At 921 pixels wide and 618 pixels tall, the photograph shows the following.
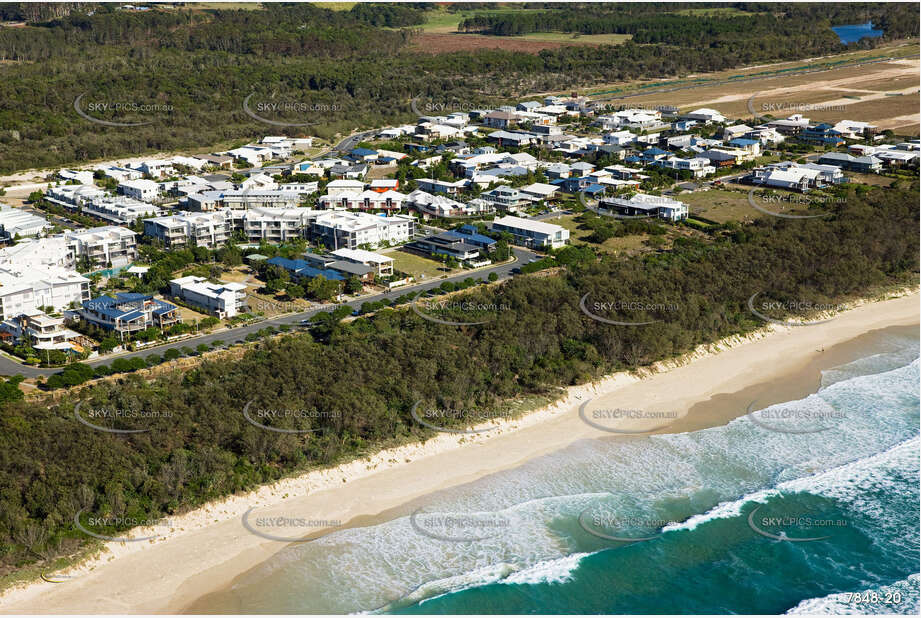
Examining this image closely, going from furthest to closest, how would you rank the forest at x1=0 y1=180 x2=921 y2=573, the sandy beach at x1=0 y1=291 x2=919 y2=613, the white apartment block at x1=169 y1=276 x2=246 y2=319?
the white apartment block at x1=169 y1=276 x2=246 y2=319 → the forest at x1=0 y1=180 x2=921 y2=573 → the sandy beach at x1=0 y1=291 x2=919 y2=613

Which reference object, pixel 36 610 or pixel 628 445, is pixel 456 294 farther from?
pixel 36 610

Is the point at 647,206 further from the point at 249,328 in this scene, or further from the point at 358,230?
the point at 249,328

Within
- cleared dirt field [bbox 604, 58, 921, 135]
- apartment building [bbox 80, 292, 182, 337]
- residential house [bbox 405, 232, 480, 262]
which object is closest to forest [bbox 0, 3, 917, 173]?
cleared dirt field [bbox 604, 58, 921, 135]

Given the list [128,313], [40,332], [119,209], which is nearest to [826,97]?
[119,209]

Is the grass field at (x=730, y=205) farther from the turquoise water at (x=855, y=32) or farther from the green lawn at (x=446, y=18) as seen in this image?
the green lawn at (x=446, y=18)

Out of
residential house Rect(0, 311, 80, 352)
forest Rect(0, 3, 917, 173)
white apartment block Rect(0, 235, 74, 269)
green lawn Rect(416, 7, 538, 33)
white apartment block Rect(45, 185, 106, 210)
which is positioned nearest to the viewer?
residential house Rect(0, 311, 80, 352)

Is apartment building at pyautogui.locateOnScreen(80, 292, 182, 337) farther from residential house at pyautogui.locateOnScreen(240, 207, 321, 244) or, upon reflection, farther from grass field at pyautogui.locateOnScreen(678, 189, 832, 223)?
grass field at pyautogui.locateOnScreen(678, 189, 832, 223)
